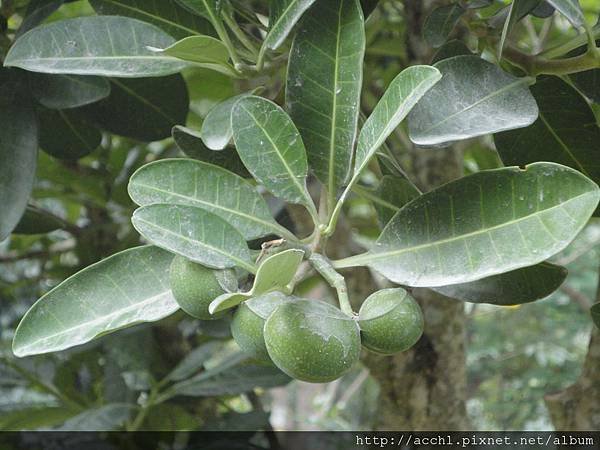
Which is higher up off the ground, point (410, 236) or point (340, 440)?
point (410, 236)

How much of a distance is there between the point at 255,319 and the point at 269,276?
0.20ft

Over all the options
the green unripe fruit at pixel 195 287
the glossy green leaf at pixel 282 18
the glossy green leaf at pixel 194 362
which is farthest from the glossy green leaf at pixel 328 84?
the glossy green leaf at pixel 194 362

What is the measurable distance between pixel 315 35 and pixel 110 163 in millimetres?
785

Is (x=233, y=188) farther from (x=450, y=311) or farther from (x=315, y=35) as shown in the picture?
(x=450, y=311)

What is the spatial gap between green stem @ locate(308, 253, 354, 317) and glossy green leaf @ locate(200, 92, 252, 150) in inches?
4.6

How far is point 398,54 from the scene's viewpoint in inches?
45.5

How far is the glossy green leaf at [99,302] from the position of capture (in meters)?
0.51

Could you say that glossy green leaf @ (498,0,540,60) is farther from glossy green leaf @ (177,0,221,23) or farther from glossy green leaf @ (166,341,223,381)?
glossy green leaf @ (166,341,223,381)

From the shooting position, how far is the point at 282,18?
1.72 ft

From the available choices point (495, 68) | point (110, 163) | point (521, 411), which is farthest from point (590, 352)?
point (521, 411)

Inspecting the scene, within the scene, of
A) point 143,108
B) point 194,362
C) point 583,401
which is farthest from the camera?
point 194,362

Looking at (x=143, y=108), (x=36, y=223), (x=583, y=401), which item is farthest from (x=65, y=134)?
(x=583, y=401)

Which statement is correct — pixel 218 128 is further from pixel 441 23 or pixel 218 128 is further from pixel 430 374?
pixel 430 374

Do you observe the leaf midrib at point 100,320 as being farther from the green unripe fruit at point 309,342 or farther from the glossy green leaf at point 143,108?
the glossy green leaf at point 143,108
